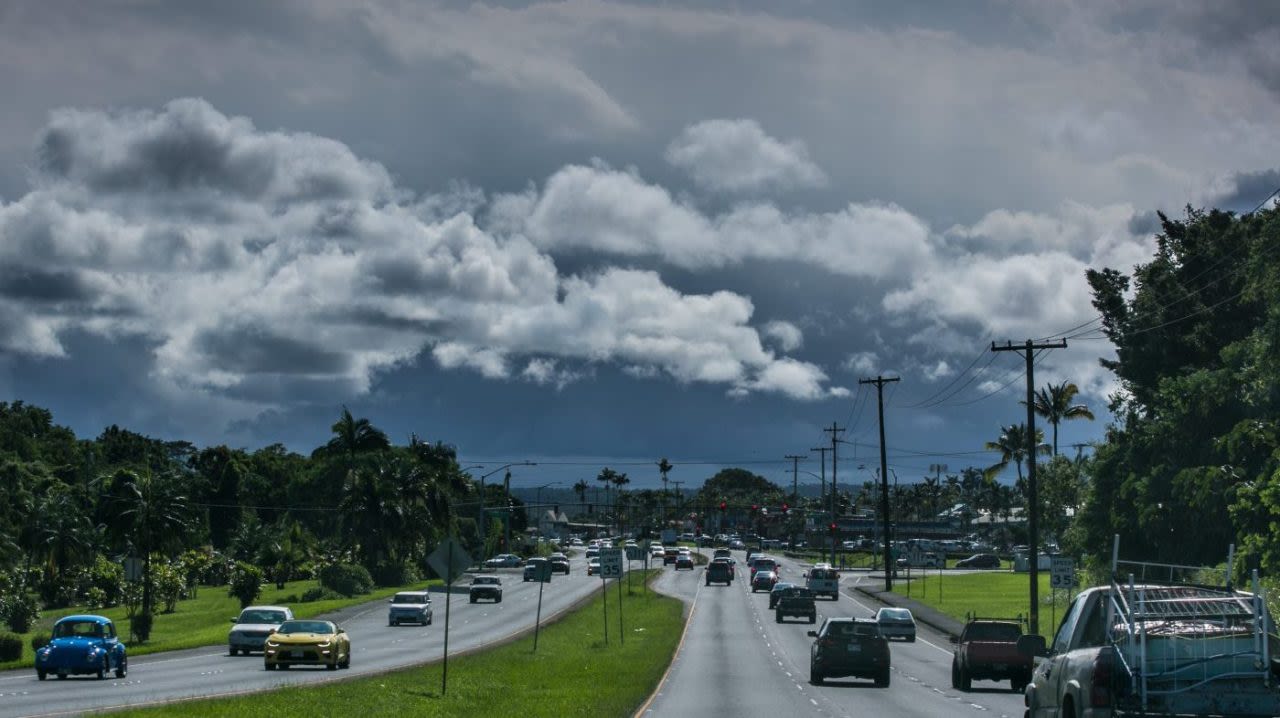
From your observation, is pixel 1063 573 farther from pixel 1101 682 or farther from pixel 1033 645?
Answer: pixel 1101 682

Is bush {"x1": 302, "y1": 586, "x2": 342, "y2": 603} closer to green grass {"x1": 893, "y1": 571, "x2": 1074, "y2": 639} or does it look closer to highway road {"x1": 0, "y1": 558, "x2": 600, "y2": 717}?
highway road {"x1": 0, "y1": 558, "x2": 600, "y2": 717}

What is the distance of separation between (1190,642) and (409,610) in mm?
59880

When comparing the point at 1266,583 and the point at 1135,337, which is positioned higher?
the point at 1135,337

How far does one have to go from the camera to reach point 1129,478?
66.8m

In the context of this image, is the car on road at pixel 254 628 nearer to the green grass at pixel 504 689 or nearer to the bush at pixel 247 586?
the green grass at pixel 504 689

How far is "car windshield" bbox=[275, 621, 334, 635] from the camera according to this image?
1647 inches

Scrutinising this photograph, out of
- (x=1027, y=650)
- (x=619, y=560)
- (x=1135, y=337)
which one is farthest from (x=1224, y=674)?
(x=1135, y=337)

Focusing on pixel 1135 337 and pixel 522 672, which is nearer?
pixel 522 672

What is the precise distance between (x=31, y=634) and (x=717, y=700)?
52.0 m

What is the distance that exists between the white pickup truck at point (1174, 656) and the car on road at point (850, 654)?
23.1m

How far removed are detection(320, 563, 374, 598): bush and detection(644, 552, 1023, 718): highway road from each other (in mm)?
30397

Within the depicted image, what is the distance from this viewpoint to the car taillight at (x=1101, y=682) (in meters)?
13.7

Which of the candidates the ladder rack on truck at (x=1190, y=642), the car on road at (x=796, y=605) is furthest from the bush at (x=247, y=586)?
the ladder rack on truck at (x=1190, y=642)

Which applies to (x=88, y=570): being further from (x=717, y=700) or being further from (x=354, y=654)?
(x=717, y=700)
